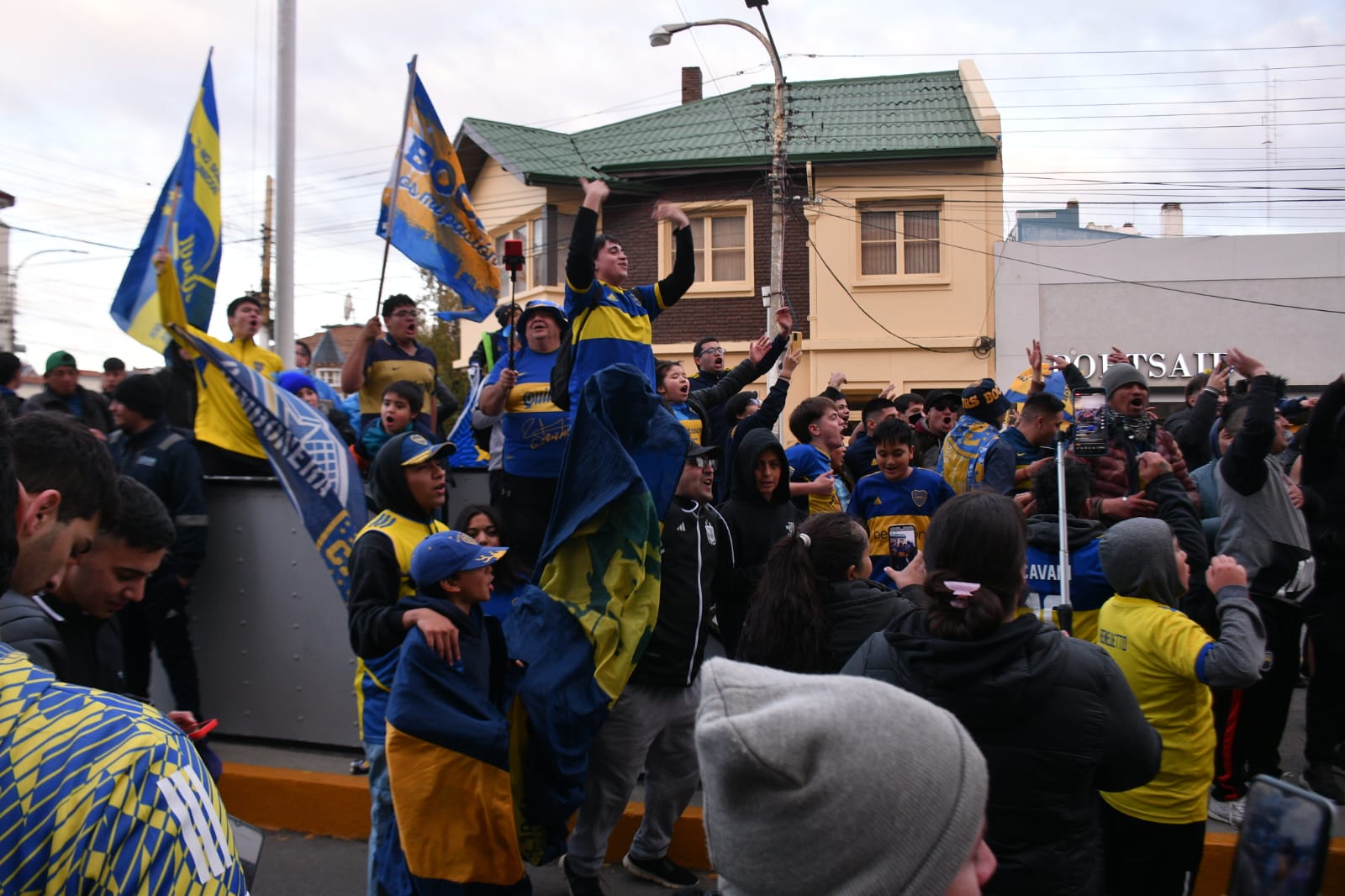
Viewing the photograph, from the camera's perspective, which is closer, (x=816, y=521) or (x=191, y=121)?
(x=816, y=521)

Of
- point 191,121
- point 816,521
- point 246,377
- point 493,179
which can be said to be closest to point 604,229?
point 493,179

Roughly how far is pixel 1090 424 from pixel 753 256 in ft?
61.7

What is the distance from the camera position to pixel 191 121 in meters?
7.47

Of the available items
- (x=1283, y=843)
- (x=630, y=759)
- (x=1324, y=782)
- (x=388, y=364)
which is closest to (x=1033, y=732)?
(x=1283, y=843)

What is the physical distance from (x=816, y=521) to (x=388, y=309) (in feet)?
15.1

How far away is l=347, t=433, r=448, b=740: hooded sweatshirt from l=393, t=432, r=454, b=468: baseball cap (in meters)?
0.02

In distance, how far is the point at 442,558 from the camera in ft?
13.3

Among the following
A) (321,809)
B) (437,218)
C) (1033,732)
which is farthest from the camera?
(437,218)

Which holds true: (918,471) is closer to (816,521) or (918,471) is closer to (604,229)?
(816,521)

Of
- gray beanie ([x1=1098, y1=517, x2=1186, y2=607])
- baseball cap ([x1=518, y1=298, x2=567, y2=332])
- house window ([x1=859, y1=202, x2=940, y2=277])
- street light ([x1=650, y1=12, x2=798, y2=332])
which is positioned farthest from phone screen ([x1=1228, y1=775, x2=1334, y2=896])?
house window ([x1=859, y1=202, x2=940, y2=277])

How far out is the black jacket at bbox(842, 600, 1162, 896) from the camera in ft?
8.39

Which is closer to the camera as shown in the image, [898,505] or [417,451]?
[417,451]

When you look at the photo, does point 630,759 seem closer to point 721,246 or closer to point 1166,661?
point 1166,661

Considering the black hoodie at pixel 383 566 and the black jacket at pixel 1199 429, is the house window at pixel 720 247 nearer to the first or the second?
the black jacket at pixel 1199 429
